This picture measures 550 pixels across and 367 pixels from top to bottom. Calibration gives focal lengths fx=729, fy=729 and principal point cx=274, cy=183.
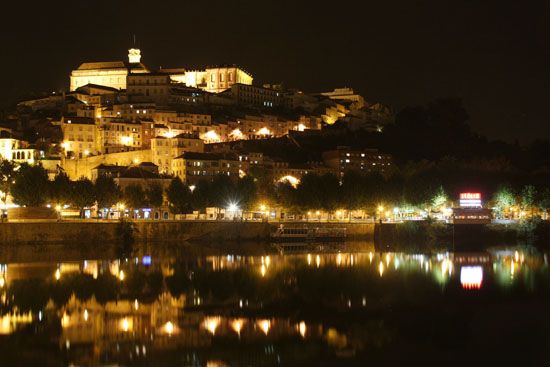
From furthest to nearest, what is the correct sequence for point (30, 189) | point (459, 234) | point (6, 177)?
point (6, 177), point (459, 234), point (30, 189)

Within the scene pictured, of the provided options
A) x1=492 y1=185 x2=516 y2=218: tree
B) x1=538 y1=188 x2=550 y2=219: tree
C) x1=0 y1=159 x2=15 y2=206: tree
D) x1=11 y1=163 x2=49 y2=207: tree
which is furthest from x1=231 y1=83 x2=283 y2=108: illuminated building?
x1=538 y1=188 x2=550 y2=219: tree

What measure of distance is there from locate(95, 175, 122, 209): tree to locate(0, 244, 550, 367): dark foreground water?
19033 millimetres

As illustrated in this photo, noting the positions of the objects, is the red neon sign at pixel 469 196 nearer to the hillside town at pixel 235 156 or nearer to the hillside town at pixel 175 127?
the hillside town at pixel 235 156

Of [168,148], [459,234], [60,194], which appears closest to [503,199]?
[459,234]

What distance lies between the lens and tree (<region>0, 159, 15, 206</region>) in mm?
65206

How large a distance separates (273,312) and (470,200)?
42861 mm

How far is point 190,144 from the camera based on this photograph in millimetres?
79875

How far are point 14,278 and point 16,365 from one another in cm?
1669

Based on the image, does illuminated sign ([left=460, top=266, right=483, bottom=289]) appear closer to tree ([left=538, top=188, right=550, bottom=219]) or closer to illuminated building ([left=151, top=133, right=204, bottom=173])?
tree ([left=538, top=188, right=550, bottom=219])

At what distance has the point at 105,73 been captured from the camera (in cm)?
10525

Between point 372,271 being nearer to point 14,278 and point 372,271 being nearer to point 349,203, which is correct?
point 14,278

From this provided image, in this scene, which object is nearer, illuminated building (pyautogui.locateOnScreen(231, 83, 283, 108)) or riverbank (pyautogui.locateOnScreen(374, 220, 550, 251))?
riverbank (pyautogui.locateOnScreen(374, 220, 550, 251))

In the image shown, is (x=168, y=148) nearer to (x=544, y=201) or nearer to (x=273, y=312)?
(x=544, y=201)

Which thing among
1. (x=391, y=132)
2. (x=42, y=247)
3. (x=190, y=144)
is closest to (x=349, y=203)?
(x=190, y=144)
